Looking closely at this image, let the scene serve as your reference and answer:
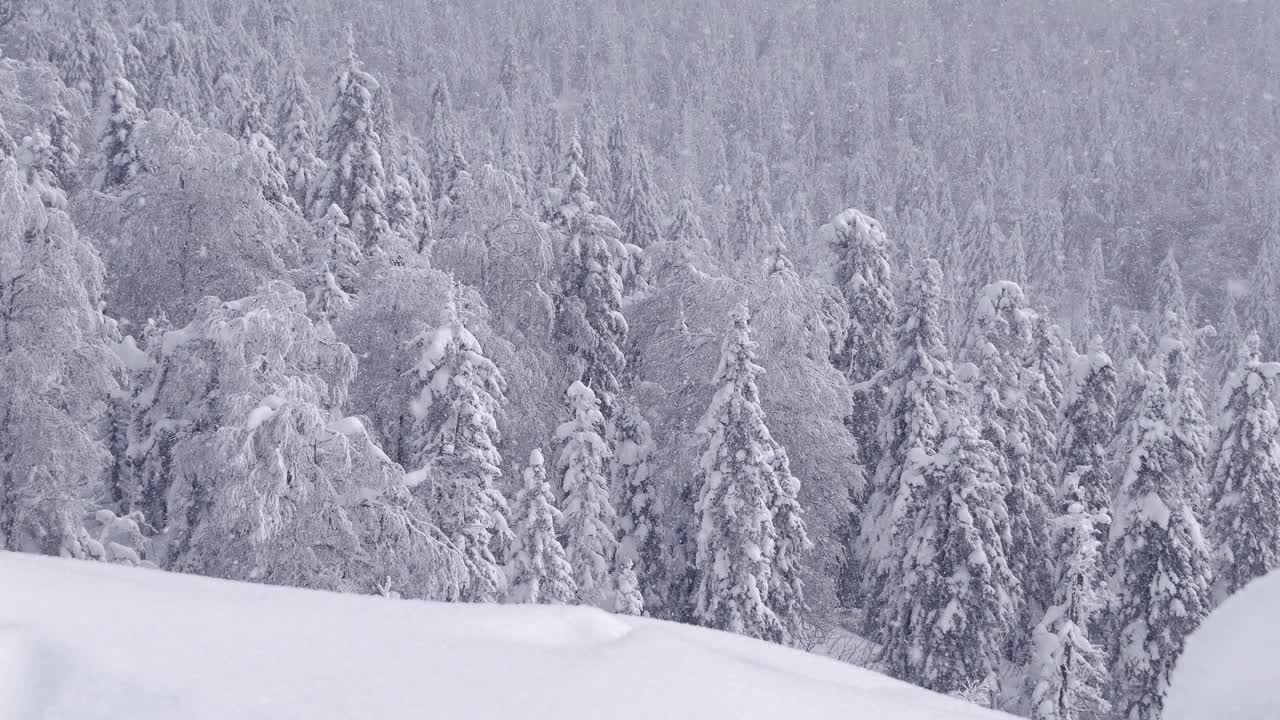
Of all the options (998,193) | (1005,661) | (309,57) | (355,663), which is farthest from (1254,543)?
(309,57)

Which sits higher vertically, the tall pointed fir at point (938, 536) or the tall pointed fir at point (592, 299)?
the tall pointed fir at point (592, 299)

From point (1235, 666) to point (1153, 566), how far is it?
812 inches

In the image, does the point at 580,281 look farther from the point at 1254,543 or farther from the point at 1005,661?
the point at 1254,543

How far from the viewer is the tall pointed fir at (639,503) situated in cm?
2089

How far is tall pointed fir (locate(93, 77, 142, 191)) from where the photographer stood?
70.8ft

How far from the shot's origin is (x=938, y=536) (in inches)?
832

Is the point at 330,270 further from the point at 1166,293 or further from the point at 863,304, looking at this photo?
the point at 1166,293

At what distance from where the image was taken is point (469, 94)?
103812mm

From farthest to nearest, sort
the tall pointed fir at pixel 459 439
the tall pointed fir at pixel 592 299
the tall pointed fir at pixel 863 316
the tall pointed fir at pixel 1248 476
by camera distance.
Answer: the tall pointed fir at pixel 863 316, the tall pointed fir at pixel 1248 476, the tall pointed fir at pixel 592 299, the tall pointed fir at pixel 459 439

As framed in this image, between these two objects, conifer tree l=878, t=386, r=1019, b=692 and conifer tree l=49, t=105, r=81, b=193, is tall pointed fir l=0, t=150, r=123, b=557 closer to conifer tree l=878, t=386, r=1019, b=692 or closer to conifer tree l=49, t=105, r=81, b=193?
conifer tree l=49, t=105, r=81, b=193

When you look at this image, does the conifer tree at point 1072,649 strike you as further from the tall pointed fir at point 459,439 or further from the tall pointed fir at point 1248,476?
the tall pointed fir at point 459,439

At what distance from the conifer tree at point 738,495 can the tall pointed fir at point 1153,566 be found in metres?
9.75

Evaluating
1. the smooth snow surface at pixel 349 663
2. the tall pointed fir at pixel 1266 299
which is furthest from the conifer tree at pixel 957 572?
the tall pointed fir at pixel 1266 299

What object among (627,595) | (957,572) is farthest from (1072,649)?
(627,595)
